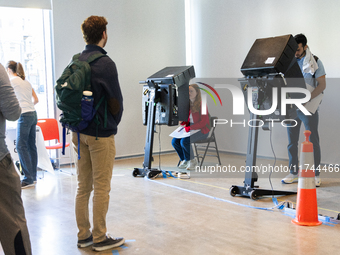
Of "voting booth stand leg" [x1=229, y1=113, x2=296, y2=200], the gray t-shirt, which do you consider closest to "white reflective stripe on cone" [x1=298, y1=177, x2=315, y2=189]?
"voting booth stand leg" [x1=229, y1=113, x2=296, y2=200]

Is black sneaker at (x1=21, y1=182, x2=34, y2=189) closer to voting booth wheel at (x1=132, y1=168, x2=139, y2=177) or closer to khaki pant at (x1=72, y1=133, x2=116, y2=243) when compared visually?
voting booth wheel at (x1=132, y1=168, x2=139, y2=177)

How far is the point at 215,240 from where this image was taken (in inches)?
113

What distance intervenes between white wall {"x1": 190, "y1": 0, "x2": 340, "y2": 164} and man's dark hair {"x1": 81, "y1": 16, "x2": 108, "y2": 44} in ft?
13.4

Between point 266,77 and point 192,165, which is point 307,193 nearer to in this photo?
point 266,77

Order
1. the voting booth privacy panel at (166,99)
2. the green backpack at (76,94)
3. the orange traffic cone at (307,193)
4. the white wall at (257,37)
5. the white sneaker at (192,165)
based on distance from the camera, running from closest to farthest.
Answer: the green backpack at (76,94) → the orange traffic cone at (307,193) → the voting booth privacy panel at (166,99) → the white wall at (257,37) → the white sneaker at (192,165)

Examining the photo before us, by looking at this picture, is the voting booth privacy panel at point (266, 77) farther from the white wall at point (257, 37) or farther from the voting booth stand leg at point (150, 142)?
the white wall at point (257, 37)

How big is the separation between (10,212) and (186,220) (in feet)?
5.66

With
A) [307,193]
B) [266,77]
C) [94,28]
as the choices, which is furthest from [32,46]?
[307,193]

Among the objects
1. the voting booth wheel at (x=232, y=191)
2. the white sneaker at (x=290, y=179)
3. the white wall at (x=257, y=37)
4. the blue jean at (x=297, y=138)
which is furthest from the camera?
the white wall at (x=257, y=37)

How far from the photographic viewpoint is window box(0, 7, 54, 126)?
19.3 feet

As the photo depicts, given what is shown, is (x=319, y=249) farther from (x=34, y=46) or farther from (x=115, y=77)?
(x=34, y=46)

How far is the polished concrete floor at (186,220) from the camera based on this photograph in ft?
9.02

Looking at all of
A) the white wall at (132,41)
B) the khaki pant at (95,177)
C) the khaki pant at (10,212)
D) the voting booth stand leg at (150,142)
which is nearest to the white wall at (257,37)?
the white wall at (132,41)

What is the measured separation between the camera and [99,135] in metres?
2.61
